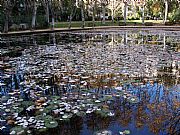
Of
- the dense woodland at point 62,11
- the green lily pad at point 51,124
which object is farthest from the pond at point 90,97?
the dense woodland at point 62,11

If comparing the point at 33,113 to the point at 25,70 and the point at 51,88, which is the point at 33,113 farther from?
the point at 25,70

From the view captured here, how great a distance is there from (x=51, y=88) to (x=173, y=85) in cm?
378

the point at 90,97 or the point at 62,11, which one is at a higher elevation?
the point at 62,11

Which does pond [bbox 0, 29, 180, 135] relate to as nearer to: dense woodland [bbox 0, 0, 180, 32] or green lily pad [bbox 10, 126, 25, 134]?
green lily pad [bbox 10, 126, 25, 134]

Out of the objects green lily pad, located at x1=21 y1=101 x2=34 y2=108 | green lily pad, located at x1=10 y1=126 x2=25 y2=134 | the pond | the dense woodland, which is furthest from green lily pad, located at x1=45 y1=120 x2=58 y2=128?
the dense woodland

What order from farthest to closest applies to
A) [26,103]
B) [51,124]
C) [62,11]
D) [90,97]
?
1. [62,11]
2. [90,97]
3. [26,103]
4. [51,124]

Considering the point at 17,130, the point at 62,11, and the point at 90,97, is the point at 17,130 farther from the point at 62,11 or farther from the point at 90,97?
the point at 62,11

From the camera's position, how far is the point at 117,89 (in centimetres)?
865

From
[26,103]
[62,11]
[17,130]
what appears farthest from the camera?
[62,11]

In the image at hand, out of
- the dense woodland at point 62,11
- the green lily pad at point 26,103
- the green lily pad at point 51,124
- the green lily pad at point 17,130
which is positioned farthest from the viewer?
the dense woodland at point 62,11

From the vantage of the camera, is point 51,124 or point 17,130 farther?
point 51,124

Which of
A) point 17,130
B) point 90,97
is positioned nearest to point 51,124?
point 17,130

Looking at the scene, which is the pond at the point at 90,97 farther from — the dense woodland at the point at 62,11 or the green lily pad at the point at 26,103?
the dense woodland at the point at 62,11

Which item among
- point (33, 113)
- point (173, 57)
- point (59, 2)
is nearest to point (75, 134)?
point (33, 113)
